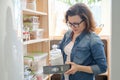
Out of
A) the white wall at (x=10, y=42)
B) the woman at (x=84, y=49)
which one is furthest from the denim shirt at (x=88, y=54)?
→ the white wall at (x=10, y=42)

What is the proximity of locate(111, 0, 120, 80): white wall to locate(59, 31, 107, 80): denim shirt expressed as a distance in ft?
2.62

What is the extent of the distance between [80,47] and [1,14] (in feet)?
2.17

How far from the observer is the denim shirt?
57.3 inches

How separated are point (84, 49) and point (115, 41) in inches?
33.1

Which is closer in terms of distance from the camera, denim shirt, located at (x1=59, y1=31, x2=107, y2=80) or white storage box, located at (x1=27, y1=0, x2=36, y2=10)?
denim shirt, located at (x1=59, y1=31, x2=107, y2=80)

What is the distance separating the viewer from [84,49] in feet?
4.86

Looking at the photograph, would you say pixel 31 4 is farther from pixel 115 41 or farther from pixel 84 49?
pixel 115 41

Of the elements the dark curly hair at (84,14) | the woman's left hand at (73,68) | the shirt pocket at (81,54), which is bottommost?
the woman's left hand at (73,68)

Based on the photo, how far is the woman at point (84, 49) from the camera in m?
1.45

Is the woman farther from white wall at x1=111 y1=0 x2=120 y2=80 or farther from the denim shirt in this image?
white wall at x1=111 y1=0 x2=120 y2=80

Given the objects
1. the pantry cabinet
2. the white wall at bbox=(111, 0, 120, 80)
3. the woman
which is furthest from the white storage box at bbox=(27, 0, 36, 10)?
the white wall at bbox=(111, 0, 120, 80)

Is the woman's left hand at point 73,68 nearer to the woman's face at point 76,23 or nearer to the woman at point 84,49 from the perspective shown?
the woman at point 84,49

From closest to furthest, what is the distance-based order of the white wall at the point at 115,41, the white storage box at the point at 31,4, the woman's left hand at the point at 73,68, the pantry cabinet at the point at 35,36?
the white wall at the point at 115,41 < the woman's left hand at the point at 73,68 < the pantry cabinet at the point at 35,36 < the white storage box at the point at 31,4

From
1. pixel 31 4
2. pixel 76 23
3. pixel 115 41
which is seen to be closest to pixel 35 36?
pixel 31 4
